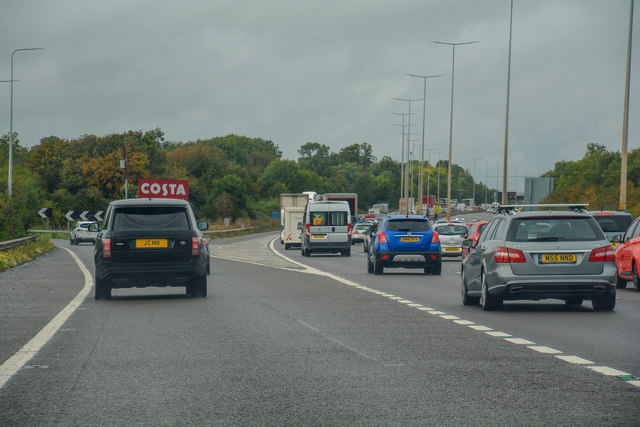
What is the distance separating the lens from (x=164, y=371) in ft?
29.7

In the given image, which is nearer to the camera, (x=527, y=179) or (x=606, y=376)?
(x=606, y=376)

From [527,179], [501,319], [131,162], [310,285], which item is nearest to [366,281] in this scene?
[310,285]

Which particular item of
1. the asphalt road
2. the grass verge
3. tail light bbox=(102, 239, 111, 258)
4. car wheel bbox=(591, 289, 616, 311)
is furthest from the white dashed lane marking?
the grass verge

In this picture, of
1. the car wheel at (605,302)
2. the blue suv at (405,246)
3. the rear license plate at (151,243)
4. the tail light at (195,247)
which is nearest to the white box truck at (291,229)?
the blue suv at (405,246)

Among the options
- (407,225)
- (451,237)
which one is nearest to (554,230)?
(407,225)

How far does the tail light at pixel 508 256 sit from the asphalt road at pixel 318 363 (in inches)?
31.8

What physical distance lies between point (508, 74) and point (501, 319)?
4368cm

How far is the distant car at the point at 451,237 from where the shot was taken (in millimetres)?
41438

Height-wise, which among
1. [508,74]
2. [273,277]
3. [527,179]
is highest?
[508,74]

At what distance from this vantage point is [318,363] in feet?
31.4

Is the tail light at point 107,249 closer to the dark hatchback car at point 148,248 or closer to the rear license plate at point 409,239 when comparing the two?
the dark hatchback car at point 148,248

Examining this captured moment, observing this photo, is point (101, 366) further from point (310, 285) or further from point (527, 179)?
point (527, 179)

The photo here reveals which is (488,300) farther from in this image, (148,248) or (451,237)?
(451,237)

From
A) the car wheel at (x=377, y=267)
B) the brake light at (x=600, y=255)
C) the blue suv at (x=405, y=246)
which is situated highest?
the brake light at (x=600, y=255)
